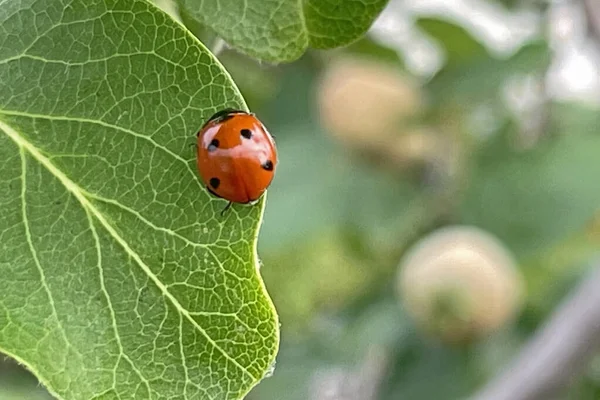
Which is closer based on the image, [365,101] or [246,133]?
[246,133]

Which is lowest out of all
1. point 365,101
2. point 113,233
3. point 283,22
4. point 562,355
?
point 365,101

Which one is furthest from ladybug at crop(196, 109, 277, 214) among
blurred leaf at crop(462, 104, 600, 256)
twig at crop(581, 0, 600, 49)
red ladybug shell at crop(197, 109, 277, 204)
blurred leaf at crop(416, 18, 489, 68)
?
blurred leaf at crop(416, 18, 489, 68)

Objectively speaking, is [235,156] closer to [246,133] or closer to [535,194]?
[246,133]

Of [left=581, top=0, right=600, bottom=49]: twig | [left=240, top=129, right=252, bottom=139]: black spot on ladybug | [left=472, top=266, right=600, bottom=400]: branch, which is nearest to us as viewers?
[left=240, top=129, right=252, bottom=139]: black spot on ladybug

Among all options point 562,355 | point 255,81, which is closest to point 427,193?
point 255,81

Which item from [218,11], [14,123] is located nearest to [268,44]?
[218,11]

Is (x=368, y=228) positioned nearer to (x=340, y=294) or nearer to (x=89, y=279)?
(x=340, y=294)

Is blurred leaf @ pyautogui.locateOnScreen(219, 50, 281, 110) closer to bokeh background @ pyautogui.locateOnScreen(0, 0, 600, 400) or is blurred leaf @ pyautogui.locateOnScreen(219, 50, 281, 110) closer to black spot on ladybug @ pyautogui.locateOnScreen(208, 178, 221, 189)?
bokeh background @ pyautogui.locateOnScreen(0, 0, 600, 400)
